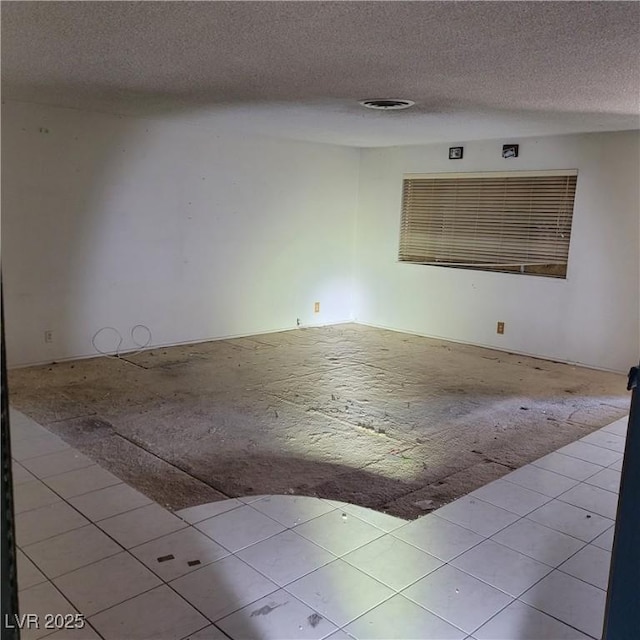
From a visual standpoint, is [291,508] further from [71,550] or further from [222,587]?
[71,550]

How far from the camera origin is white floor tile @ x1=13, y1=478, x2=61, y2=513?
102 inches

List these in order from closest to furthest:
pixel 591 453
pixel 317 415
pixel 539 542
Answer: pixel 539 542
pixel 591 453
pixel 317 415

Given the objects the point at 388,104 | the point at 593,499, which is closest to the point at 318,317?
the point at 388,104

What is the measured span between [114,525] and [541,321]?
451 cm

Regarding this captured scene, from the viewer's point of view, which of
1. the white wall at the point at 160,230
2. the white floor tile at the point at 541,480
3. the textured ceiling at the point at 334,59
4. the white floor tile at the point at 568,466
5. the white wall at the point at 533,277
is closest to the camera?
the textured ceiling at the point at 334,59

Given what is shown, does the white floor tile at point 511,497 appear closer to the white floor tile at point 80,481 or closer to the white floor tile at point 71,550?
the white floor tile at point 71,550

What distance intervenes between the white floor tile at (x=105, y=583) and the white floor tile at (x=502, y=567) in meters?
1.16

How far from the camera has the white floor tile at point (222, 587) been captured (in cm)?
199

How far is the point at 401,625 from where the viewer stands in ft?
6.36

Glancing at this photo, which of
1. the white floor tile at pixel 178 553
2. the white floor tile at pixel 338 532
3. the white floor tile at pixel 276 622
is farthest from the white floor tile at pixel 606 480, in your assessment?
the white floor tile at pixel 178 553

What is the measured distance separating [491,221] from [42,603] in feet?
17.2

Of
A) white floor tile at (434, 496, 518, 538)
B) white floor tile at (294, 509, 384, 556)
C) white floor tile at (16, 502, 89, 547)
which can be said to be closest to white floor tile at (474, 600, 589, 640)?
white floor tile at (434, 496, 518, 538)

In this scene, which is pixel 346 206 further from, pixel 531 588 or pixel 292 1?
pixel 531 588

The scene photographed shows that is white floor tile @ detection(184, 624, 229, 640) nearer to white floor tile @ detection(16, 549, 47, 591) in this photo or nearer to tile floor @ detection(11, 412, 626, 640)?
tile floor @ detection(11, 412, 626, 640)
